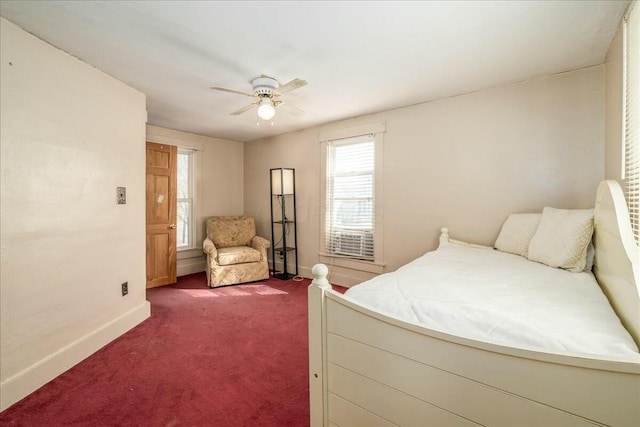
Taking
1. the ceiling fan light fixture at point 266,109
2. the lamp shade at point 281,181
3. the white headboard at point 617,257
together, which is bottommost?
the white headboard at point 617,257

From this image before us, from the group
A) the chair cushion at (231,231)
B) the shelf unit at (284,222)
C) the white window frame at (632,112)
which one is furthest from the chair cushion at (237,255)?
the white window frame at (632,112)

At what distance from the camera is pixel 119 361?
2143 millimetres

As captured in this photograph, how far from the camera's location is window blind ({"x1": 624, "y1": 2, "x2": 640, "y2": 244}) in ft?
4.83

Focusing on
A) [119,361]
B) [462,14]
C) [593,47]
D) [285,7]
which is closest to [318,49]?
[285,7]

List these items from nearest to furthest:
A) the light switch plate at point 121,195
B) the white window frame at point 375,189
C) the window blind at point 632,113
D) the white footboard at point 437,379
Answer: the white footboard at point 437,379, the window blind at point 632,113, the light switch plate at point 121,195, the white window frame at point 375,189

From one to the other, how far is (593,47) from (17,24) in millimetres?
3938

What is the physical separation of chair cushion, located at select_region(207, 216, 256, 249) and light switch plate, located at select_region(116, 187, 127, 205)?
1882mm

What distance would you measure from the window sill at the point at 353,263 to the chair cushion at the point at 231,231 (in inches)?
54.9

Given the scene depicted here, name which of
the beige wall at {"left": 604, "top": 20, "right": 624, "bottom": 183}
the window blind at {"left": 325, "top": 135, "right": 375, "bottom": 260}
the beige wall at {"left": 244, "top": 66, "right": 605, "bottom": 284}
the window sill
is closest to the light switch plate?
the window blind at {"left": 325, "top": 135, "right": 375, "bottom": 260}

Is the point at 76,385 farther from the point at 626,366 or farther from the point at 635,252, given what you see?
the point at 635,252

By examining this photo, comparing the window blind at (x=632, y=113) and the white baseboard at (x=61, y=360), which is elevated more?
the window blind at (x=632, y=113)

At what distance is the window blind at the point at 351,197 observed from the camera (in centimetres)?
370

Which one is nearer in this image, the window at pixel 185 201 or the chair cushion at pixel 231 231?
the chair cushion at pixel 231 231

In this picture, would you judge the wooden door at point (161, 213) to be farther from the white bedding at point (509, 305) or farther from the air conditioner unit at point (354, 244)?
the white bedding at point (509, 305)
